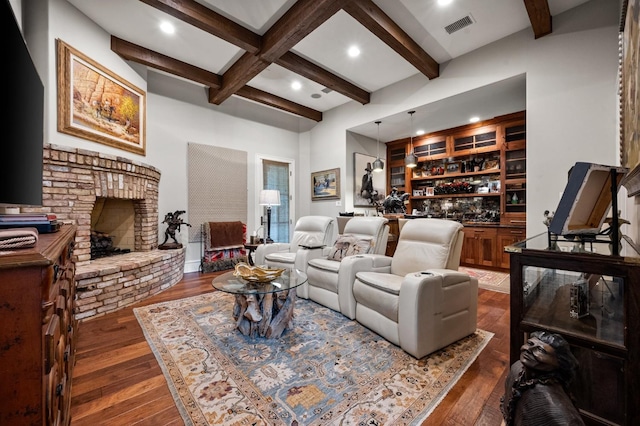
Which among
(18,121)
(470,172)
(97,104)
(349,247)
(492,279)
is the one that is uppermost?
(97,104)

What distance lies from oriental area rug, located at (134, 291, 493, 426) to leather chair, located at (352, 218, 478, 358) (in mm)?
115

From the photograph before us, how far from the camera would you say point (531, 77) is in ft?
9.75

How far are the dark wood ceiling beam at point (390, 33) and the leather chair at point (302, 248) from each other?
2231 millimetres

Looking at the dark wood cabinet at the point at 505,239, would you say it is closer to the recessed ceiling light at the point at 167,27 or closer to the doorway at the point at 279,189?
the doorway at the point at 279,189

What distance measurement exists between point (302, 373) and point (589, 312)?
1.45m

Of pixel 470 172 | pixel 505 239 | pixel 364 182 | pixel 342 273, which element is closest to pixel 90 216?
pixel 342 273

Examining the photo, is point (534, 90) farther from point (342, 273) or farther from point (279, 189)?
point (279, 189)

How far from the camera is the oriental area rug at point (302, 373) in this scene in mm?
1336

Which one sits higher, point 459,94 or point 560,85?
point 459,94

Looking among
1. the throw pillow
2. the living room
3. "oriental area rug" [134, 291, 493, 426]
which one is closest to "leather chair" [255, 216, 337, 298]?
the throw pillow

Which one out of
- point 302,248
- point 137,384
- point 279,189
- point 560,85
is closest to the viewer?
point 137,384

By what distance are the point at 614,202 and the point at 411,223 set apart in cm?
161

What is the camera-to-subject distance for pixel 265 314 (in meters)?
2.12

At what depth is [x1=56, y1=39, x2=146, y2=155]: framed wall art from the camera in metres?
2.71
